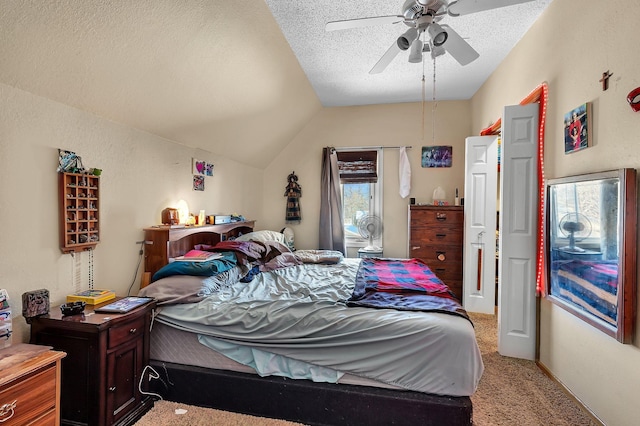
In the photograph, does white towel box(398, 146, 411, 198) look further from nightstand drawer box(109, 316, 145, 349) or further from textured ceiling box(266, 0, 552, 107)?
nightstand drawer box(109, 316, 145, 349)

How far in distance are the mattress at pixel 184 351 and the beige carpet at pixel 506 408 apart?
28 centimetres

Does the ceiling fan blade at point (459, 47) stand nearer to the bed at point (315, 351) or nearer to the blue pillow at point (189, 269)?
the bed at point (315, 351)

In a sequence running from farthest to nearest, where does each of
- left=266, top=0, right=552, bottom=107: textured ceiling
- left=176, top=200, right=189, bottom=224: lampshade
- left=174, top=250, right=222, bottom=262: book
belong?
left=176, top=200, right=189, bottom=224: lampshade < left=174, top=250, right=222, bottom=262: book < left=266, top=0, right=552, bottom=107: textured ceiling

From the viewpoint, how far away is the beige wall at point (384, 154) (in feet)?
14.2

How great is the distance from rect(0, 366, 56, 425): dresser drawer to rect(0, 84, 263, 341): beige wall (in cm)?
59

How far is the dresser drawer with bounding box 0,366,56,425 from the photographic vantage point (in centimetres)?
111

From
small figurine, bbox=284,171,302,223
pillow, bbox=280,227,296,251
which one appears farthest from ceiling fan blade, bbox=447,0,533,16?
pillow, bbox=280,227,296,251

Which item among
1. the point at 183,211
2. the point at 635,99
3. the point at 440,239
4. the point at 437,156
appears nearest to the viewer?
the point at 635,99

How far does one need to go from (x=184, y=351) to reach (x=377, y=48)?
306 centimetres

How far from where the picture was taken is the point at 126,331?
5.56 ft

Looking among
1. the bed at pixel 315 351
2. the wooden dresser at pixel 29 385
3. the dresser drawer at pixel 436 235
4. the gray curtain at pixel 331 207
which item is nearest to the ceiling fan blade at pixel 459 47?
the bed at pixel 315 351

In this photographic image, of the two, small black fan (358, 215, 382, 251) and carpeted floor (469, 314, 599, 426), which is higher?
small black fan (358, 215, 382, 251)

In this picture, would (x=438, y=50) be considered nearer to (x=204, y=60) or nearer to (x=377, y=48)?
(x=377, y=48)

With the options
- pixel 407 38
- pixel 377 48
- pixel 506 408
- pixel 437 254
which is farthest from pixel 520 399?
pixel 377 48
